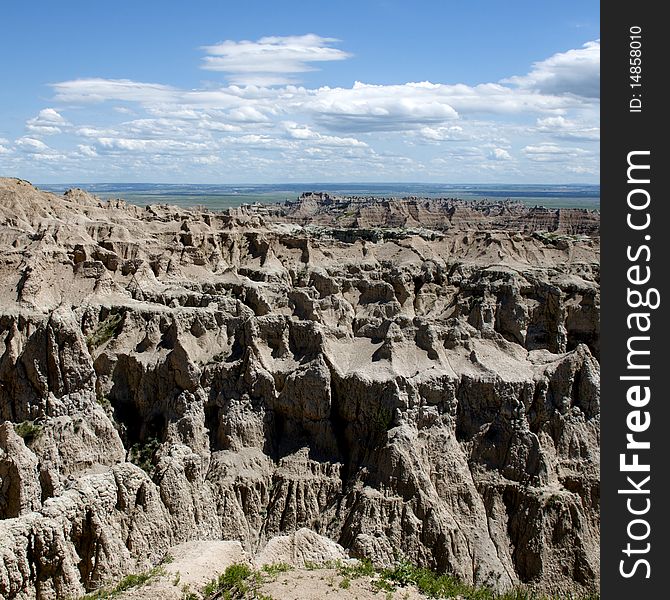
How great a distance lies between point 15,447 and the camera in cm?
2573

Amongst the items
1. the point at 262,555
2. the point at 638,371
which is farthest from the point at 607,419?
the point at 262,555

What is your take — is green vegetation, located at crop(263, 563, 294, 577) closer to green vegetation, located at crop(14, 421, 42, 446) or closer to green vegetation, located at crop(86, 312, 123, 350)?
green vegetation, located at crop(14, 421, 42, 446)

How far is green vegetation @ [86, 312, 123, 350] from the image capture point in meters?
34.4

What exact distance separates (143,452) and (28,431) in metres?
4.99

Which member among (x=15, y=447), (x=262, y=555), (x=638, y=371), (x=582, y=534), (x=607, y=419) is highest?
(x=638, y=371)

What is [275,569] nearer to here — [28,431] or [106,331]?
[28,431]

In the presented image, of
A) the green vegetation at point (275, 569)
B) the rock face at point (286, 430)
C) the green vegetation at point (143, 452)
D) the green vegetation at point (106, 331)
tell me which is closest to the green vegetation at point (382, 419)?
the rock face at point (286, 430)

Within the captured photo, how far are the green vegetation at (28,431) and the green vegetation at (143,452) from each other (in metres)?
4.16

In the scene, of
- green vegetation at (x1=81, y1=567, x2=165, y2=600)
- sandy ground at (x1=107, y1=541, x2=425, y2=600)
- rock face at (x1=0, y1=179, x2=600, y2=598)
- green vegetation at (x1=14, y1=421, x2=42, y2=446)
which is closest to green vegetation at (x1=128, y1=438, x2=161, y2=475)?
rock face at (x1=0, y1=179, x2=600, y2=598)

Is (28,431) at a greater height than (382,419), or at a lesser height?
greater

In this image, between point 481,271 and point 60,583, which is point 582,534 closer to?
point 60,583

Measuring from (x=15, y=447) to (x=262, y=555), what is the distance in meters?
11.0

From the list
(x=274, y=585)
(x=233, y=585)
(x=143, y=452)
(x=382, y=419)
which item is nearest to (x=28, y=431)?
(x=143, y=452)

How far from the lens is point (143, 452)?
31.0 m
